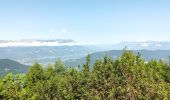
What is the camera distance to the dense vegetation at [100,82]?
1806 inches

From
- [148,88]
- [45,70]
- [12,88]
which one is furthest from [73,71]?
[148,88]

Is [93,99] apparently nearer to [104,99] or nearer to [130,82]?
[104,99]

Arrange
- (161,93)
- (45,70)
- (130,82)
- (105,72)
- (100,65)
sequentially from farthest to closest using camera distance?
(45,70) < (100,65) < (105,72) < (130,82) < (161,93)

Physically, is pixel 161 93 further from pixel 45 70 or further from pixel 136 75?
pixel 45 70

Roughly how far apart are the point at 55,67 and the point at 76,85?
1471 inches

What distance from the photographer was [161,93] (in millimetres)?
41750

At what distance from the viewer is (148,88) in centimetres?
4434

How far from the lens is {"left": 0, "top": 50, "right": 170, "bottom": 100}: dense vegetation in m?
45.9

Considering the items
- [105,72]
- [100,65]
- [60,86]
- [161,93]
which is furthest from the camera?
[60,86]

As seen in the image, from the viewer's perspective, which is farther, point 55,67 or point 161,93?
point 55,67

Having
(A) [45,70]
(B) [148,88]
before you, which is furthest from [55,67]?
(B) [148,88]

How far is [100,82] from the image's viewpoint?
6838cm

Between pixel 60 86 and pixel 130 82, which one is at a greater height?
pixel 130 82

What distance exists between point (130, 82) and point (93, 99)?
5.95m
